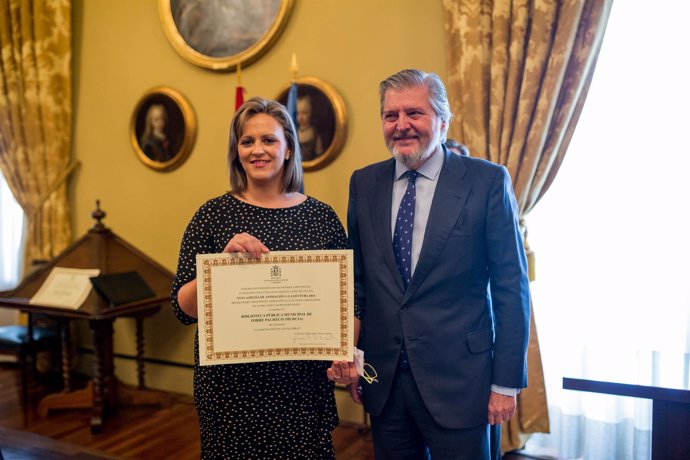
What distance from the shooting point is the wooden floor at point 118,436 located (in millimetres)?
3240

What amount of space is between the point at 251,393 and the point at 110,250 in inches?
100

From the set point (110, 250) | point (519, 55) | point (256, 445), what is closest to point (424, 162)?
point (256, 445)

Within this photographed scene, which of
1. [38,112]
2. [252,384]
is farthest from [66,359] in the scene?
[252,384]

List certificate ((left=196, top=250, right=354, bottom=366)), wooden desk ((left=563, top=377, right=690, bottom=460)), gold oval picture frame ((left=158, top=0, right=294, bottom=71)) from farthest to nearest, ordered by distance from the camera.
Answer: gold oval picture frame ((left=158, top=0, right=294, bottom=71)), certificate ((left=196, top=250, right=354, bottom=366)), wooden desk ((left=563, top=377, right=690, bottom=460))

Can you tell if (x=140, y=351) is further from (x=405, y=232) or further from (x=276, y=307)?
(x=405, y=232)

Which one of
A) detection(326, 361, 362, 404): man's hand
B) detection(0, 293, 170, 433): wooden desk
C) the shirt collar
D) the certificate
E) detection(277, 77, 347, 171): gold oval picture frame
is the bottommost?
detection(0, 293, 170, 433): wooden desk

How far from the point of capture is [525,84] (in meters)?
2.97

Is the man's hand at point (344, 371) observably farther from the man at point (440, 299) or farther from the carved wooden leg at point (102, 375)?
the carved wooden leg at point (102, 375)

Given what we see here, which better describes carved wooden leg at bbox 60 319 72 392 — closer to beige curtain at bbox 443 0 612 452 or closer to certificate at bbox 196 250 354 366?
certificate at bbox 196 250 354 366

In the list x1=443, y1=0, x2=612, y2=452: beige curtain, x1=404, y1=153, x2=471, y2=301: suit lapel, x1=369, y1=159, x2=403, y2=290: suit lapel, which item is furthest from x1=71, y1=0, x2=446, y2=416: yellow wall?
x1=404, y1=153, x2=471, y2=301: suit lapel

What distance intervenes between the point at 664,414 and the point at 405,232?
0.88 metres

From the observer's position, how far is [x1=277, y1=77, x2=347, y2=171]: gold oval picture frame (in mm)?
3646

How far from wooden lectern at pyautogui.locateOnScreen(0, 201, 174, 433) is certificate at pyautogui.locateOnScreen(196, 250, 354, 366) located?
88.3 inches

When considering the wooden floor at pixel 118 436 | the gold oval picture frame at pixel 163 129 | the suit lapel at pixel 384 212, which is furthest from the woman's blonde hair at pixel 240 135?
the gold oval picture frame at pixel 163 129
